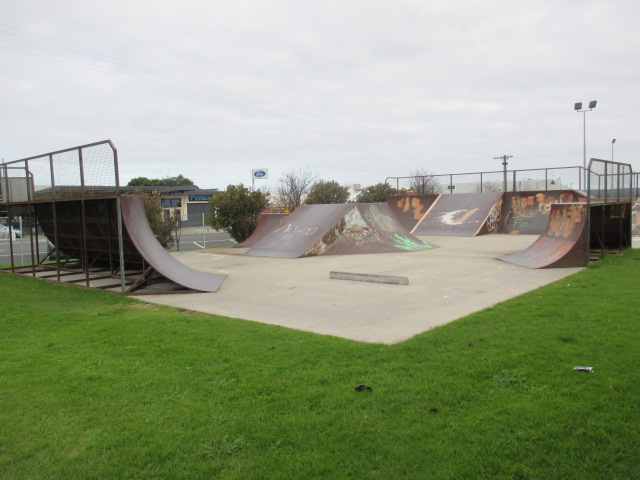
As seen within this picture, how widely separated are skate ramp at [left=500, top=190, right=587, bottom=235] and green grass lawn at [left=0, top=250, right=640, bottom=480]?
18.0 m

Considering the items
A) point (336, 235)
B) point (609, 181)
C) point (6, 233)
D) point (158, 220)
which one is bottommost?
point (6, 233)

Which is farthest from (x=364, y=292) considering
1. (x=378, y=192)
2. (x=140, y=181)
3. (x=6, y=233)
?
(x=140, y=181)

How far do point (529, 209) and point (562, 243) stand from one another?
12.4m

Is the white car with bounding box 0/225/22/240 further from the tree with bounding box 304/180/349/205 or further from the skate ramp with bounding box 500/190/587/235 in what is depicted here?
the skate ramp with bounding box 500/190/587/235

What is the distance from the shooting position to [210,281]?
10.1 metres

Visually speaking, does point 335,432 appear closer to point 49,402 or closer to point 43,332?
point 49,402

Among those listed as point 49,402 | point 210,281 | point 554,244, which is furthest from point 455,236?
point 49,402

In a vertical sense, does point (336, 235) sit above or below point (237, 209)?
below

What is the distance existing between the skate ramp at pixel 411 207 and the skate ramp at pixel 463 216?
445 mm

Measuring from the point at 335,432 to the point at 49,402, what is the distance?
2299 mm

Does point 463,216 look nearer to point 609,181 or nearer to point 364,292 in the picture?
point 609,181

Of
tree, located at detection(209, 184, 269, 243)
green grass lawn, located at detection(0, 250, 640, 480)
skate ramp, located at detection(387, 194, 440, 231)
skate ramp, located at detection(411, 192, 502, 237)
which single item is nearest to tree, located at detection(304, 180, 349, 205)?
skate ramp, located at detection(387, 194, 440, 231)

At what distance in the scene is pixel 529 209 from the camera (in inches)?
930

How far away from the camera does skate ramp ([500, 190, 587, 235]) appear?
22.7 m
